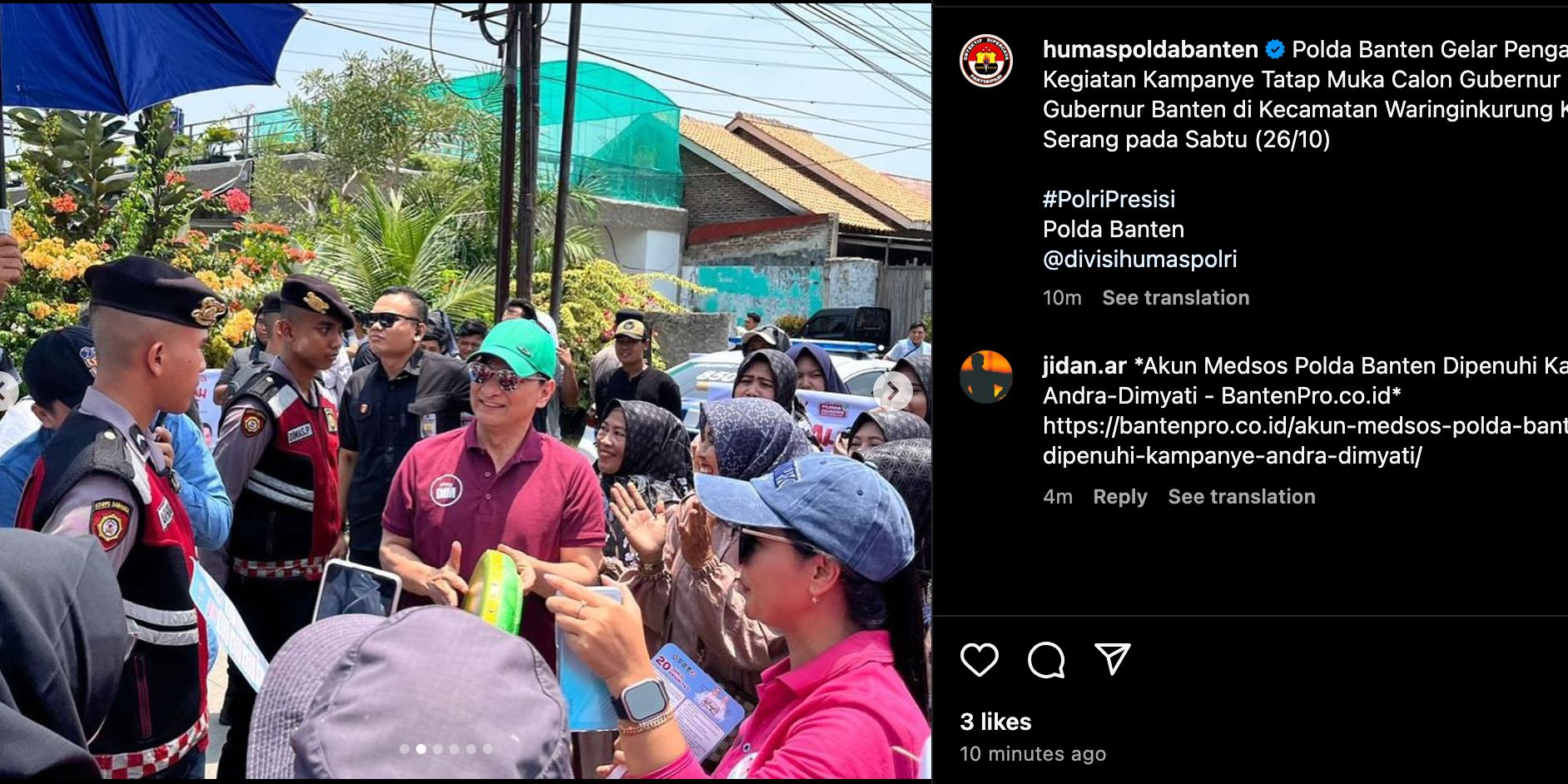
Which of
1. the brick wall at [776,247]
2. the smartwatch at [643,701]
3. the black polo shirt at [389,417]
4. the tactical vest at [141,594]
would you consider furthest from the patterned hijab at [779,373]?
the brick wall at [776,247]

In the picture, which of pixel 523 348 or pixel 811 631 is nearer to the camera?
pixel 811 631

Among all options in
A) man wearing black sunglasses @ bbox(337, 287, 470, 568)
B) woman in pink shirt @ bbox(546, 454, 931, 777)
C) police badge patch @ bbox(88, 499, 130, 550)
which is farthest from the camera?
man wearing black sunglasses @ bbox(337, 287, 470, 568)

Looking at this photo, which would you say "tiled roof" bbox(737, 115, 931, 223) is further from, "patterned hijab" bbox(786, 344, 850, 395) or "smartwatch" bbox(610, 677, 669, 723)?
→ "smartwatch" bbox(610, 677, 669, 723)

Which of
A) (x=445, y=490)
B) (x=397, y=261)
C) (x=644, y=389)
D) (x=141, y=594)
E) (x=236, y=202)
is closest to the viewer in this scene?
(x=141, y=594)

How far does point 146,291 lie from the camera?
2525 millimetres

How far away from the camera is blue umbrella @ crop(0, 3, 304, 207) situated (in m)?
3.16

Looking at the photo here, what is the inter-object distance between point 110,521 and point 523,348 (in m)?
1.26

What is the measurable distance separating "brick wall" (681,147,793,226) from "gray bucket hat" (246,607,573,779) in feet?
78.6

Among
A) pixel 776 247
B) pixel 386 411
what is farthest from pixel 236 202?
pixel 776 247

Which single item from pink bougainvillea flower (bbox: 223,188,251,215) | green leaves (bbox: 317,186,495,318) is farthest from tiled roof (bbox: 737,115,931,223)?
pink bougainvillea flower (bbox: 223,188,251,215)

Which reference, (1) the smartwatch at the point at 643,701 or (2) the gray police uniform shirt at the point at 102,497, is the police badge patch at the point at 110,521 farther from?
(1) the smartwatch at the point at 643,701

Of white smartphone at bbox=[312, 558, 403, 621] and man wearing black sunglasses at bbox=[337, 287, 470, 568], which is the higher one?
man wearing black sunglasses at bbox=[337, 287, 470, 568]
